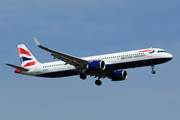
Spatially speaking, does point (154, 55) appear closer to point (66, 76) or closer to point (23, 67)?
point (66, 76)

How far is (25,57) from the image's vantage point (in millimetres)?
62750

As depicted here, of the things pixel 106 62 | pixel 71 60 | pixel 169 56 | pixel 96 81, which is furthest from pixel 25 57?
pixel 169 56

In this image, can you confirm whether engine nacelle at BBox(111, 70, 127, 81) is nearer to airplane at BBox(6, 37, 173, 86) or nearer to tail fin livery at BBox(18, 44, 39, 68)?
airplane at BBox(6, 37, 173, 86)

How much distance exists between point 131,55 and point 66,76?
40.4 ft

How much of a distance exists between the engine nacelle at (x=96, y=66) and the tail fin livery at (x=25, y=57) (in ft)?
45.2

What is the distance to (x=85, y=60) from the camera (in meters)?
52.5

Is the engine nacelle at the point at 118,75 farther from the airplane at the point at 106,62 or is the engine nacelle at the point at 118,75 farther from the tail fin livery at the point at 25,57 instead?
the tail fin livery at the point at 25,57

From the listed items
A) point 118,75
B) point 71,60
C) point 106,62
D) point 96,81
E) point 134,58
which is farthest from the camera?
point 96,81

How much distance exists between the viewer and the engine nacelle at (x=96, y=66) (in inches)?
2025

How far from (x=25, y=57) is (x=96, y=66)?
17590 millimetres

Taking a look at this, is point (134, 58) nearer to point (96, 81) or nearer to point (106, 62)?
point (106, 62)

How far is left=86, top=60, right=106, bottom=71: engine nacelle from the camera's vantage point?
51438mm

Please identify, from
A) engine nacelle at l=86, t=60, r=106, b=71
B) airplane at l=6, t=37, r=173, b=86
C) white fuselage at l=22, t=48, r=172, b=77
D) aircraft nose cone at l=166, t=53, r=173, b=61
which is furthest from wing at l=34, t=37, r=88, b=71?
aircraft nose cone at l=166, t=53, r=173, b=61

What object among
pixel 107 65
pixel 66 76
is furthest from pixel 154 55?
pixel 66 76
